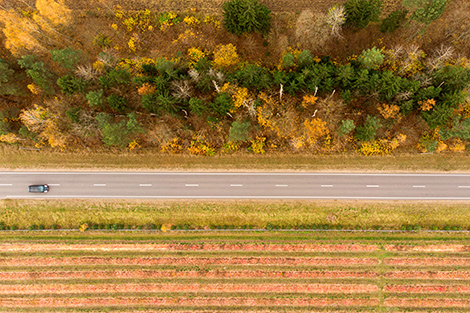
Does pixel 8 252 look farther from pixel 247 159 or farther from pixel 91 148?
pixel 247 159

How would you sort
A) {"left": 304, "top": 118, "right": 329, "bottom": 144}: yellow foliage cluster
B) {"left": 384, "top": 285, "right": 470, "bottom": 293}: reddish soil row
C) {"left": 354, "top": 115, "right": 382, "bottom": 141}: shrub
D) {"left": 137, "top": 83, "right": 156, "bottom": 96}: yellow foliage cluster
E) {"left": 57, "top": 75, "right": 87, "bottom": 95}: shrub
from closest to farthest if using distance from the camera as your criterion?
{"left": 57, "top": 75, "right": 87, "bottom": 95}: shrub
{"left": 137, "top": 83, "right": 156, "bottom": 96}: yellow foliage cluster
{"left": 354, "top": 115, "right": 382, "bottom": 141}: shrub
{"left": 304, "top": 118, "right": 329, "bottom": 144}: yellow foliage cluster
{"left": 384, "top": 285, "right": 470, "bottom": 293}: reddish soil row

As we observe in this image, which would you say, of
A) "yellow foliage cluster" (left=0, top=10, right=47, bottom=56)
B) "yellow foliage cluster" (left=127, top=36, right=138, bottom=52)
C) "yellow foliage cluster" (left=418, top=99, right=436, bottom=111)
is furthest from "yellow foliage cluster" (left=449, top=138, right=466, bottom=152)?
"yellow foliage cluster" (left=0, top=10, right=47, bottom=56)

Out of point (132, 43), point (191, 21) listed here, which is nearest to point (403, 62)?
point (191, 21)

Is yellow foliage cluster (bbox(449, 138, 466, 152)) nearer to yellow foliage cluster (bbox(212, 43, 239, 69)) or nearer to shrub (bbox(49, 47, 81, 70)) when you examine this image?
yellow foliage cluster (bbox(212, 43, 239, 69))

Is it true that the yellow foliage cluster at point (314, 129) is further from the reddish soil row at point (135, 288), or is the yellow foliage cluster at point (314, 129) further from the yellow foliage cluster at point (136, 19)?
the yellow foliage cluster at point (136, 19)

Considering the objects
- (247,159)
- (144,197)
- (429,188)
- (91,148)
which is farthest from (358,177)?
(91,148)

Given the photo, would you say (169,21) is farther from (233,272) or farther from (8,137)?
(233,272)
